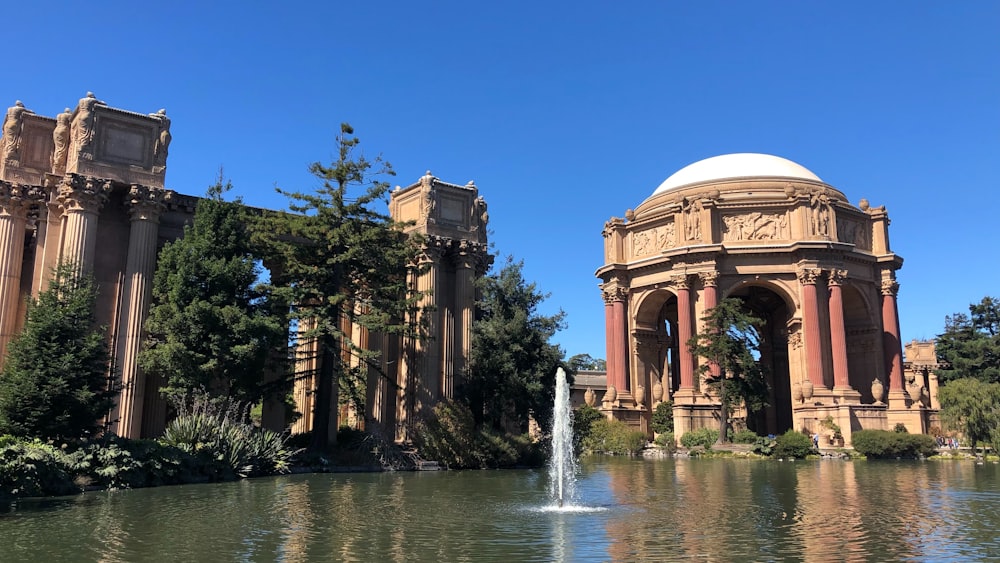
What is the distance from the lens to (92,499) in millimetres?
14930

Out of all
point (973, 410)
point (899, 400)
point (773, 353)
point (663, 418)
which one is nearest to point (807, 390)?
point (899, 400)

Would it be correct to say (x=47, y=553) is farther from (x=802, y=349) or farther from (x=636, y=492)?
(x=802, y=349)

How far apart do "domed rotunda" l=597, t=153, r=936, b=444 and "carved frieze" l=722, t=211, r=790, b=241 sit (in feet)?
0.23

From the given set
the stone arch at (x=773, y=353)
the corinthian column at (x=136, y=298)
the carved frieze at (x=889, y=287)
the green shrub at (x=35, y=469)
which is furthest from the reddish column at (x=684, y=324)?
the green shrub at (x=35, y=469)

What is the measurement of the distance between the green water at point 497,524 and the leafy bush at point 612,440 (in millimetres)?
28907

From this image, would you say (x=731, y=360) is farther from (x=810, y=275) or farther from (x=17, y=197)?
(x=17, y=197)

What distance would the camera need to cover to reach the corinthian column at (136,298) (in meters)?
22.6

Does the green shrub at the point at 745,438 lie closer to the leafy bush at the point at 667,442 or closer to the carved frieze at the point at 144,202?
the leafy bush at the point at 667,442

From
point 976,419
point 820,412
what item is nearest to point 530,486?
point 976,419

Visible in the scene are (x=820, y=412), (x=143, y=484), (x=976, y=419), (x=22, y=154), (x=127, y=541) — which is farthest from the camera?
(x=820, y=412)

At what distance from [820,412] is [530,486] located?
3440 cm

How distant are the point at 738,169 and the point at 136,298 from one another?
153 feet

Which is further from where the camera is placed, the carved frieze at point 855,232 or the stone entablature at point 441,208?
the carved frieze at point 855,232

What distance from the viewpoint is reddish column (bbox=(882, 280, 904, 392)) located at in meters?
55.4
